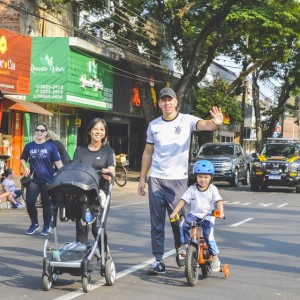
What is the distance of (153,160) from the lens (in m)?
8.26

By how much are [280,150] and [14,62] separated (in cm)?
1041

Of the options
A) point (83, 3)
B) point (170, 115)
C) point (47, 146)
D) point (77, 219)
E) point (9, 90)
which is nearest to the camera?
point (77, 219)

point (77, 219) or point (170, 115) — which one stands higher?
point (170, 115)

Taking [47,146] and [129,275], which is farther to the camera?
[47,146]

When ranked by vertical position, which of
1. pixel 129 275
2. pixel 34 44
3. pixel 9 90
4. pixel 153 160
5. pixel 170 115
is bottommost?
pixel 129 275

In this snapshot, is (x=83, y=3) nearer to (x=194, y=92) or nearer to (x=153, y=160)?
(x=194, y=92)

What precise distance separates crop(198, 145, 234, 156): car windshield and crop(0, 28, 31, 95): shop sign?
869cm

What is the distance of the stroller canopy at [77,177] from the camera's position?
7.05 metres

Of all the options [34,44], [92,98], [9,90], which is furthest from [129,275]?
[92,98]

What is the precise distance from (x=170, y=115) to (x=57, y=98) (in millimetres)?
19217

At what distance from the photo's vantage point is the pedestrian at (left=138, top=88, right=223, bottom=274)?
8.09m

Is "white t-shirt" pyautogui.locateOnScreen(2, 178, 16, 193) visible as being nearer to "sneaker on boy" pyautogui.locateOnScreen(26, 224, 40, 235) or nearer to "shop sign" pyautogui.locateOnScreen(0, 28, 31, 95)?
"sneaker on boy" pyautogui.locateOnScreen(26, 224, 40, 235)

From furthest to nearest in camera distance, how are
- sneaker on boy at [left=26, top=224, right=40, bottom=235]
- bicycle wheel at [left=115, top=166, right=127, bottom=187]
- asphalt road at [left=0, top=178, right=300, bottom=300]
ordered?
1. bicycle wheel at [left=115, top=166, right=127, bottom=187]
2. sneaker on boy at [left=26, top=224, right=40, bottom=235]
3. asphalt road at [left=0, top=178, right=300, bottom=300]

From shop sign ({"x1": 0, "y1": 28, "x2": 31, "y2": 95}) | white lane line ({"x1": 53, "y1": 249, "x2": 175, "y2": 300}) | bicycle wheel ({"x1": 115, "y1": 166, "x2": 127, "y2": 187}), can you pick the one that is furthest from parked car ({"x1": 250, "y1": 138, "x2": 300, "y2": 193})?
white lane line ({"x1": 53, "y1": 249, "x2": 175, "y2": 300})
